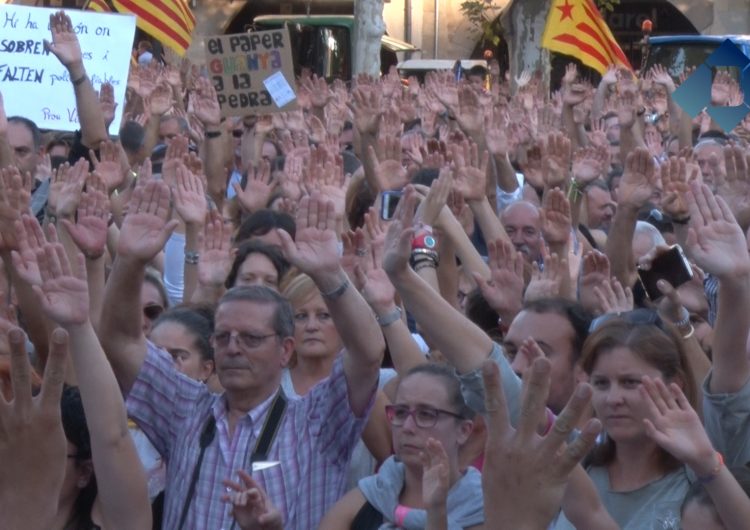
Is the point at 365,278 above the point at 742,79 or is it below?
below

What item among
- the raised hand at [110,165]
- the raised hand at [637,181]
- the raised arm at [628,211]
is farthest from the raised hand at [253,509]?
the raised hand at [110,165]

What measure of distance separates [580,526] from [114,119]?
581cm

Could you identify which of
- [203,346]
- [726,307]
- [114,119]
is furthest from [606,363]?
[114,119]

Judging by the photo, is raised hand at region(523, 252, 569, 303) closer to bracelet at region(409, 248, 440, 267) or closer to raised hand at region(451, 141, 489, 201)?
bracelet at region(409, 248, 440, 267)

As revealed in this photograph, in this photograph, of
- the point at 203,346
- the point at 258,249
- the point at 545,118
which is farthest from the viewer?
the point at 545,118

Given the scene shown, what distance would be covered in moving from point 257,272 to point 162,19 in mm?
7674

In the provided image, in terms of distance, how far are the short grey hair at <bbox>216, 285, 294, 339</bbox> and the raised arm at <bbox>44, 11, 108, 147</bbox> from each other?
11.4 feet

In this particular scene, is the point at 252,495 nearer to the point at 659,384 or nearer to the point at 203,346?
the point at 659,384

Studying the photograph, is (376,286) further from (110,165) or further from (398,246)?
(110,165)

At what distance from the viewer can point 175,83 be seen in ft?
40.8

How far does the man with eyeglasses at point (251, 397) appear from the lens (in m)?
4.11

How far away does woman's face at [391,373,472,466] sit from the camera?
3891 mm

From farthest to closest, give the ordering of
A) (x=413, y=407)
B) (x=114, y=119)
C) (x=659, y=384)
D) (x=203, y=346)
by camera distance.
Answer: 1. (x=114, y=119)
2. (x=203, y=346)
3. (x=413, y=407)
4. (x=659, y=384)

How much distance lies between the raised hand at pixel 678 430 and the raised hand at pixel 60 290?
4.45 ft
